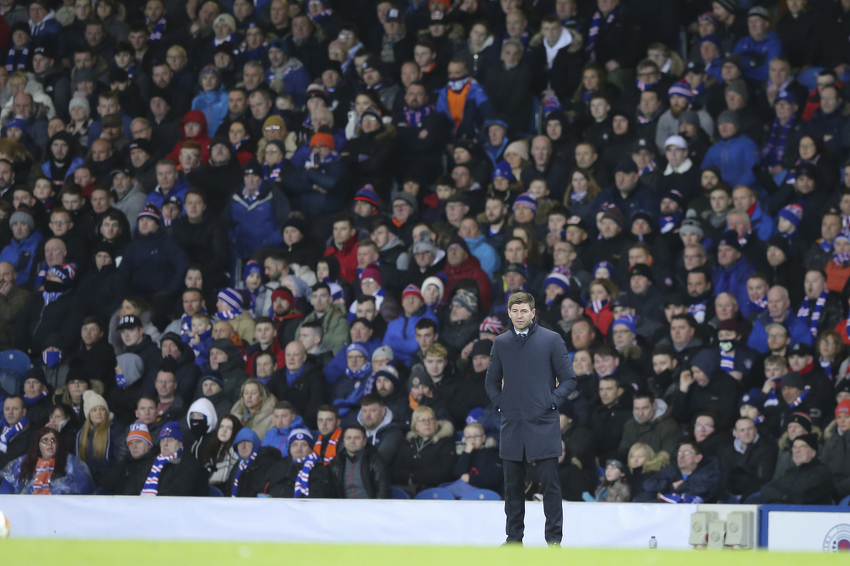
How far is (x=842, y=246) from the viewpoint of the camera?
1065cm

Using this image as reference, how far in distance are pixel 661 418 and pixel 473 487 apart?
1683 mm

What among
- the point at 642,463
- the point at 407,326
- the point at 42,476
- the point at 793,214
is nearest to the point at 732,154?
the point at 793,214

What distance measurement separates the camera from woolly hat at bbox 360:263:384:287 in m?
11.8

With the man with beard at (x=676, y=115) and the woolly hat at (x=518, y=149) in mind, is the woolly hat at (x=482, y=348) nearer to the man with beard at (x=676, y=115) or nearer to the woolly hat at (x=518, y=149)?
the woolly hat at (x=518, y=149)

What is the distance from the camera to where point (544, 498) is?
21.3ft

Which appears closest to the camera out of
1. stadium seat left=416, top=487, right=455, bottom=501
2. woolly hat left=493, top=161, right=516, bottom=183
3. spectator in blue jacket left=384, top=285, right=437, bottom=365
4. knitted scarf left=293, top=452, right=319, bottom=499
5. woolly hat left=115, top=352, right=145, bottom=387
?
stadium seat left=416, top=487, right=455, bottom=501

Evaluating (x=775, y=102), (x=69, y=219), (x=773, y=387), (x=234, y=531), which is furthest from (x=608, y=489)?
(x=69, y=219)

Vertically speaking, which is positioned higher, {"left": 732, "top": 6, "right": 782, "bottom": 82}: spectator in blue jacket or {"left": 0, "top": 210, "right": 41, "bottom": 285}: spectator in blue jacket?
{"left": 732, "top": 6, "right": 782, "bottom": 82}: spectator in blue jacket

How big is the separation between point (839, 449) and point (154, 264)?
7.35 metres

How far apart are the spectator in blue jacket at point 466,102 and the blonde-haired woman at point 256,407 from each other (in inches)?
164

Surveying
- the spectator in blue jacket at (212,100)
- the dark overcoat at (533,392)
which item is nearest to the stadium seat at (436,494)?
the dark overcoat at (533,392)

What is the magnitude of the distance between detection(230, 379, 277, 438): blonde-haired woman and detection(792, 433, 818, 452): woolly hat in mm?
4734

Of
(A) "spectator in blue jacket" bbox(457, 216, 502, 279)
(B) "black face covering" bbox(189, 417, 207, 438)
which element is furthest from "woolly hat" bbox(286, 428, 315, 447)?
(A) "spectator in blue jacket" bbox(457, 216, 502, 279)

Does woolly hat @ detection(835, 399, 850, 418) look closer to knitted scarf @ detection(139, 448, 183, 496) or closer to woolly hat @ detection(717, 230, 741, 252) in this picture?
woolly hat @ detection(717, 230, 741, 252)
